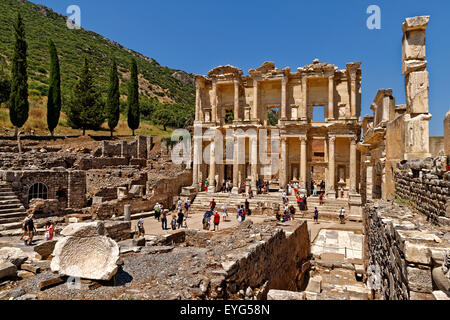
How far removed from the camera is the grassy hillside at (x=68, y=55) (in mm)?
54794

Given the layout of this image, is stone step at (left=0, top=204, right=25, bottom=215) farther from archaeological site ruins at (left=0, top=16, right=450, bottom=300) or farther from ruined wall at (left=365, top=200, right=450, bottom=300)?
ruined wall at (left=365, top=200, right=450, bottom=300)

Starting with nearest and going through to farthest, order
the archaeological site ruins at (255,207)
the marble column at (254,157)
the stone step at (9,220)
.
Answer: the archaeological site ruins at (255,207) < the stone step at (9,220) < the marble column at (254,157)

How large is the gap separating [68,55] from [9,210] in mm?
62682

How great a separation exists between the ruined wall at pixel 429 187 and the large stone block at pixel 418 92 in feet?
5.48

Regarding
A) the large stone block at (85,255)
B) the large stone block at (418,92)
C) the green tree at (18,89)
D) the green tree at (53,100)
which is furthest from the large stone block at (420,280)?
the green tree at (53,100)

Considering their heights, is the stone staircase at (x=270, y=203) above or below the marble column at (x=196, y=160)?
below

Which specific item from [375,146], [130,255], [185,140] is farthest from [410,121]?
[185,140]

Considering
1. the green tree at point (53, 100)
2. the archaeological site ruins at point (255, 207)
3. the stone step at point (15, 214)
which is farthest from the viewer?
the green tree at point (53, 100)

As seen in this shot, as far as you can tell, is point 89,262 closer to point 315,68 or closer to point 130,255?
point 130,255

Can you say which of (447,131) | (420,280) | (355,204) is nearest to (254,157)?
(355,204)

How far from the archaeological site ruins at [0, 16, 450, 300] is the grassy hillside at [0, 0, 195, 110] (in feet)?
96.5

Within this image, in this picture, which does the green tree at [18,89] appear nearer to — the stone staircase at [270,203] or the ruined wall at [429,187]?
the stone staircase at [270,203]

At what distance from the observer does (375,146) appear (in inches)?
562
